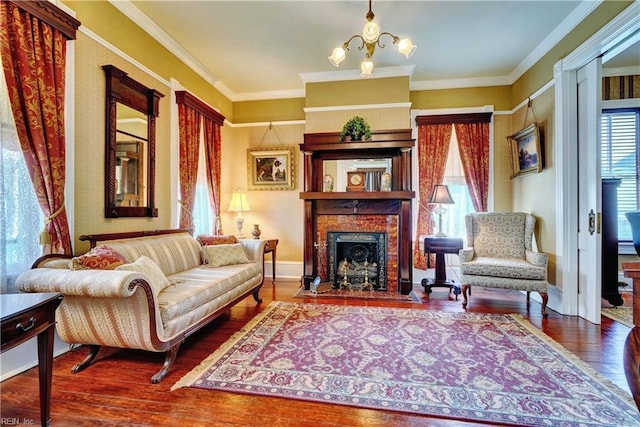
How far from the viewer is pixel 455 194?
4.50m

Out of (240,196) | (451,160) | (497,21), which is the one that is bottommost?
(240,196)

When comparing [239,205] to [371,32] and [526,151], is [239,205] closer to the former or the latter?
Result: [371,32]

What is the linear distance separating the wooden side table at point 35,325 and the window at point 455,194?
4491 mm

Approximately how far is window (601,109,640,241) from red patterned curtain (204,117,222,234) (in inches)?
224

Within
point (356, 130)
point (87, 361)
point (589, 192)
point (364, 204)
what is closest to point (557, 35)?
point (589, 192)

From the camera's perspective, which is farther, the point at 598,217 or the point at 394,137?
the point at 394,137

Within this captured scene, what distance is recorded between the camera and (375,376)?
1950mm

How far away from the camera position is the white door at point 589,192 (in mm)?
2846

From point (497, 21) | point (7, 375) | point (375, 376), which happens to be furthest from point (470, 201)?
point (7, 375)

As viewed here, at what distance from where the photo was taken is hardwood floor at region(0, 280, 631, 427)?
1554 mm

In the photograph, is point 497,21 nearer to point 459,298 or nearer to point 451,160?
point 451,160

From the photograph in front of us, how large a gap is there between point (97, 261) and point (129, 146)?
146 cm

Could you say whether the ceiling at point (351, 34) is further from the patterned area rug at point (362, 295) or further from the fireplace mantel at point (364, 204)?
the patterned area rug at point (362, 295)

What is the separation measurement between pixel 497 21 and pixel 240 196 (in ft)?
13.1
